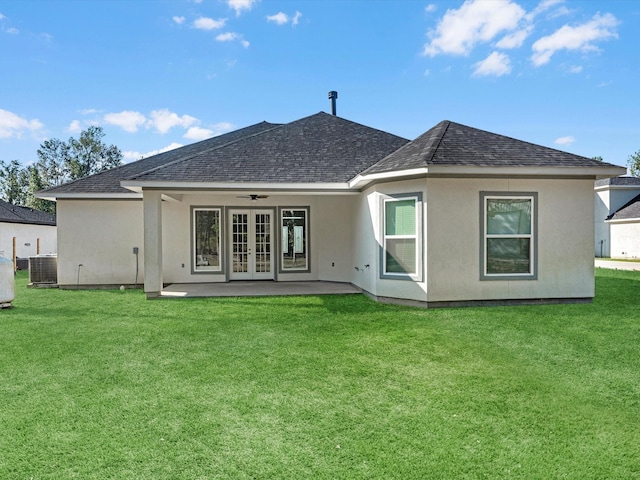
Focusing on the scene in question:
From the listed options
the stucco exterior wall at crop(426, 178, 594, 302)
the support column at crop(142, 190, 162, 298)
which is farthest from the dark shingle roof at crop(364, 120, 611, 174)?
the support column at crop(142, 190, 162, 298)

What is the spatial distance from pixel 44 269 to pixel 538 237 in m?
13.6

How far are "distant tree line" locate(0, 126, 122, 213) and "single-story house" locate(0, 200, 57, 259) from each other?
896 inches

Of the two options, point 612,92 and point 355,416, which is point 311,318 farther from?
point 612,92

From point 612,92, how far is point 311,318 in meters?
23.7

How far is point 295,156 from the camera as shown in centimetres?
1122

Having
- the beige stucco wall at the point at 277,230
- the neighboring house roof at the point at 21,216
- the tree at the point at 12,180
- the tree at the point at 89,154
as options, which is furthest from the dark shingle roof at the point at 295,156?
the tree at the point at 12,180

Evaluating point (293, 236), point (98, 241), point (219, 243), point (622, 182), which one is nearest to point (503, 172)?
point (293, 236)

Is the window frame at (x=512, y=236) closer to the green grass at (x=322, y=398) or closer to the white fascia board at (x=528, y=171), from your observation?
the white fascia board at (x=528, y=171)

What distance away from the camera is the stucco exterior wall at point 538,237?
8.18m

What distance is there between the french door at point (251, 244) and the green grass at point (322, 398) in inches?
208

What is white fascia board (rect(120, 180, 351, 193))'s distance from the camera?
9312 millimetres

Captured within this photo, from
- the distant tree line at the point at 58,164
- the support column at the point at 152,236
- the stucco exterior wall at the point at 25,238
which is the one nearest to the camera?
the support column at the point at 152,236

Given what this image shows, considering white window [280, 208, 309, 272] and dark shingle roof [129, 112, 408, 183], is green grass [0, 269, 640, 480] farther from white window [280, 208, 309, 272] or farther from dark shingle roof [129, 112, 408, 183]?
white window [280, 208, 309, 272]

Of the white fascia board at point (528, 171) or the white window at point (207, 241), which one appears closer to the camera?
the white fascia board at point (528, 171)
